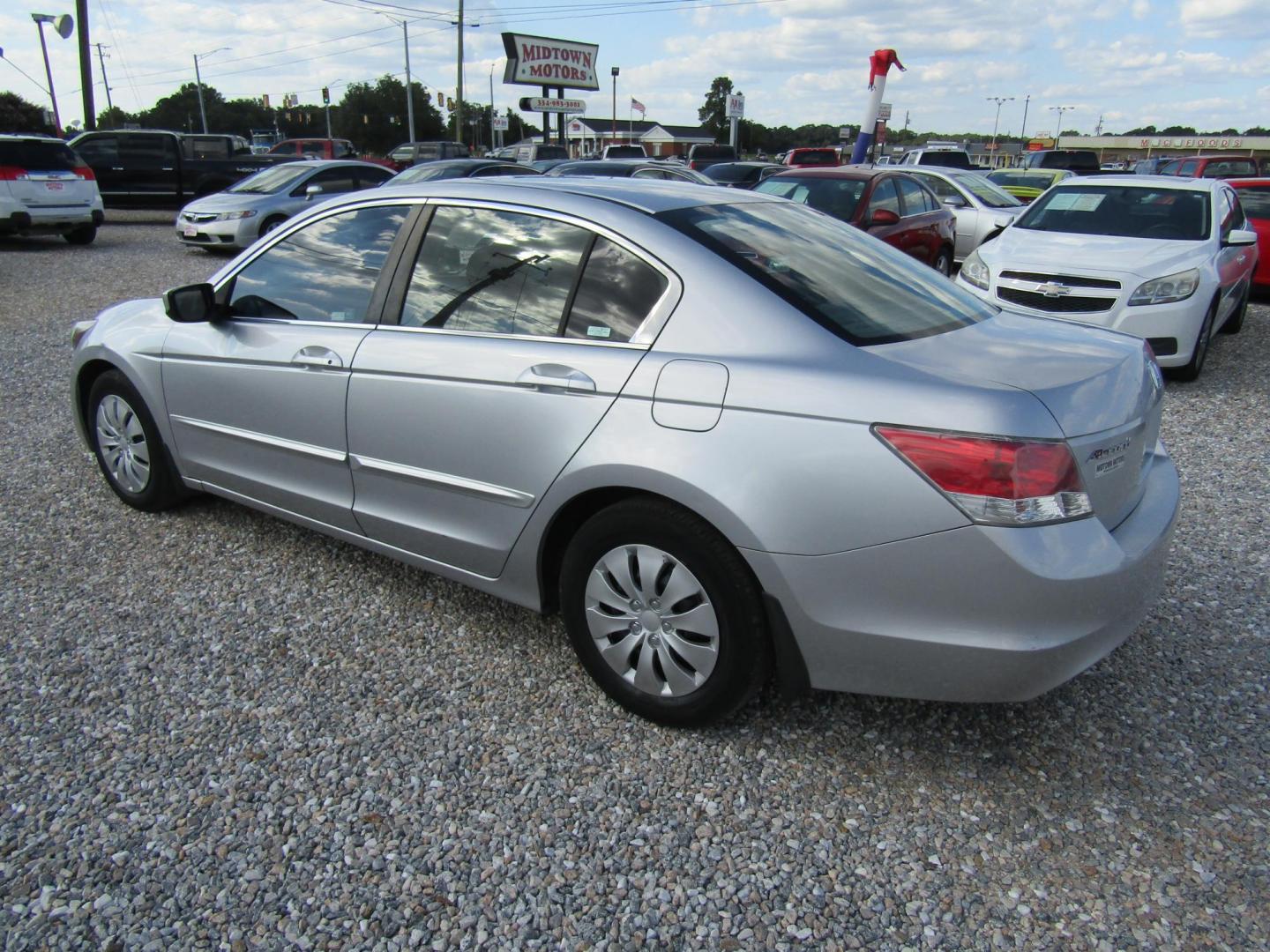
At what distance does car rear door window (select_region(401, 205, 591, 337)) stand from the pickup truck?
1850cm

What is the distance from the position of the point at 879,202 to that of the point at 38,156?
12.8 meters

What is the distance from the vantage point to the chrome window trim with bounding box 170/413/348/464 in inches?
136

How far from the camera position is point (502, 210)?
3.13 meters

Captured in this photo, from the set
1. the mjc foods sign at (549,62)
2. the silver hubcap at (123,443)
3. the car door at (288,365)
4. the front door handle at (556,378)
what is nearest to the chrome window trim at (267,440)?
the car door at (288,365)

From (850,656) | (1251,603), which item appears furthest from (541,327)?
(1251,603)

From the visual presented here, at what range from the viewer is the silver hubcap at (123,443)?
436 cm

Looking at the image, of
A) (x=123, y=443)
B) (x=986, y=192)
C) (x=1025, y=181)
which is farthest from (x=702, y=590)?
(x=1025, y=181)

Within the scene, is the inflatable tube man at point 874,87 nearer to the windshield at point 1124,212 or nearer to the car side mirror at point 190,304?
the windshield at point 1124,212

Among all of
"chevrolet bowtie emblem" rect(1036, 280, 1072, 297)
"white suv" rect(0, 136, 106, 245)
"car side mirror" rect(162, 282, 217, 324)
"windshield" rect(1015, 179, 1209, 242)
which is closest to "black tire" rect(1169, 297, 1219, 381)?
"windshield" rect(1015, 179, 1209, 242)

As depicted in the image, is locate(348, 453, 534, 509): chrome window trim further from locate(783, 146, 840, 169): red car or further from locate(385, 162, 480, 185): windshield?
locate(783, 146, 840, 169): red car

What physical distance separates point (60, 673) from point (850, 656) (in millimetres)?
2646

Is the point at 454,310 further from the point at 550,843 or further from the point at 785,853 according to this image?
the point at 785,853

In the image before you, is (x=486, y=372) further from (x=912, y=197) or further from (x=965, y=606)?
(x=912, y=197)

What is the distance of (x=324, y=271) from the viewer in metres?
3.60
